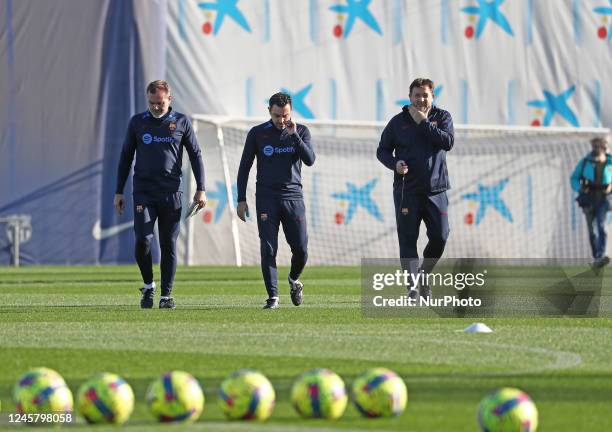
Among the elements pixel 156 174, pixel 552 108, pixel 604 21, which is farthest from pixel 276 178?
pixel 604 21

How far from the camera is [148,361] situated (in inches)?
327

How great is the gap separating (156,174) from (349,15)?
15.5 m

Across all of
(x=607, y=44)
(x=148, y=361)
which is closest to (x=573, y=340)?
(x=148, y=361)

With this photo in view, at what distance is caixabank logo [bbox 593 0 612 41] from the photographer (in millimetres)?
28422

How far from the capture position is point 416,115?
13195 mm

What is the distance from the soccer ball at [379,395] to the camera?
6.04 m

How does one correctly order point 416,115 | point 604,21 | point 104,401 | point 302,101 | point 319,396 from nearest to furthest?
point 104,401 < point 319,396 < point 416,115 < point 302,101 < point 604,21

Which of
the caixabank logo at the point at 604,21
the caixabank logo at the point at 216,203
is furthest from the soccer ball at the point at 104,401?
the caixabank logo at the point at 604,21

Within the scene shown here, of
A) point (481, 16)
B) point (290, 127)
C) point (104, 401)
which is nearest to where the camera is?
point (104, 401)

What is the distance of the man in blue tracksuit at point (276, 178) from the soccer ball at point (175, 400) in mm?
7059

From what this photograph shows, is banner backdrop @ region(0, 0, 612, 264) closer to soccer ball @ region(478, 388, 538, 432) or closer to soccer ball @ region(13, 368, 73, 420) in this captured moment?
soccer ball @ region(13, 368, 73, 420)

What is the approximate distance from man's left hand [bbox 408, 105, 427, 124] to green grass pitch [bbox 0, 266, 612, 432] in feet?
5.71

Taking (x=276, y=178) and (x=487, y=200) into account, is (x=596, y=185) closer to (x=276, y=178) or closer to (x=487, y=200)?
(x=487, y=200)

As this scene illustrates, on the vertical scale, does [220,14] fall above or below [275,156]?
above
